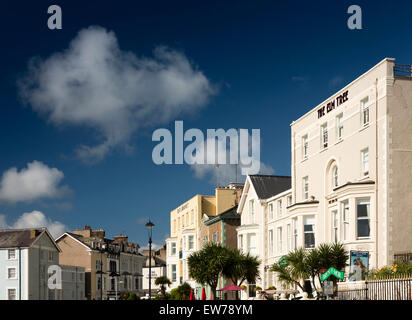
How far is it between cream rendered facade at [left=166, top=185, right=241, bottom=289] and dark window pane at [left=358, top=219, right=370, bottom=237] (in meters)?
38.9

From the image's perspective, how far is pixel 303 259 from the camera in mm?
36312

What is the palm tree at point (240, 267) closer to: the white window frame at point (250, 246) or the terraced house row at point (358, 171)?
the terraced house row at point (358, 171)

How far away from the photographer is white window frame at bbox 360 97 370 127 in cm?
3706

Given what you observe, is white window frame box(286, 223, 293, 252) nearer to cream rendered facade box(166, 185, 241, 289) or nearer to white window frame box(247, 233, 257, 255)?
white window frame box(247, 233, 257, 255)

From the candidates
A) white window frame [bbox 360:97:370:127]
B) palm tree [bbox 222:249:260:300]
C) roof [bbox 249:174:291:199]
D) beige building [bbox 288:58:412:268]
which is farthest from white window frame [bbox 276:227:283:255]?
white window frame [bbox 360:97:370:127]

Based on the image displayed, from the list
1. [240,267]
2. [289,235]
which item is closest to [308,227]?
[289,235]

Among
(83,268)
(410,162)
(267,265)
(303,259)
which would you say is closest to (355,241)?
(303,259)

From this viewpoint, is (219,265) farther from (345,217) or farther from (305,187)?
(345,217)

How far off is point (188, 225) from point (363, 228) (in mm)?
49726

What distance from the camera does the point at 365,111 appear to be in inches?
1471

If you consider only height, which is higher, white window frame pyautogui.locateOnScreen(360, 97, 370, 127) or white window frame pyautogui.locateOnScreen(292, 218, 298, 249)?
white window frame pyautogui.locateOnScreen(360, 97, 370, 127)

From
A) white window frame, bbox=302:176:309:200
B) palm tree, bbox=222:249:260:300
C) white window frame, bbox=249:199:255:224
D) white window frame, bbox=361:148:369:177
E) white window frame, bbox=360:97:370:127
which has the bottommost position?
palm tree, bbox=222:249:260:300
